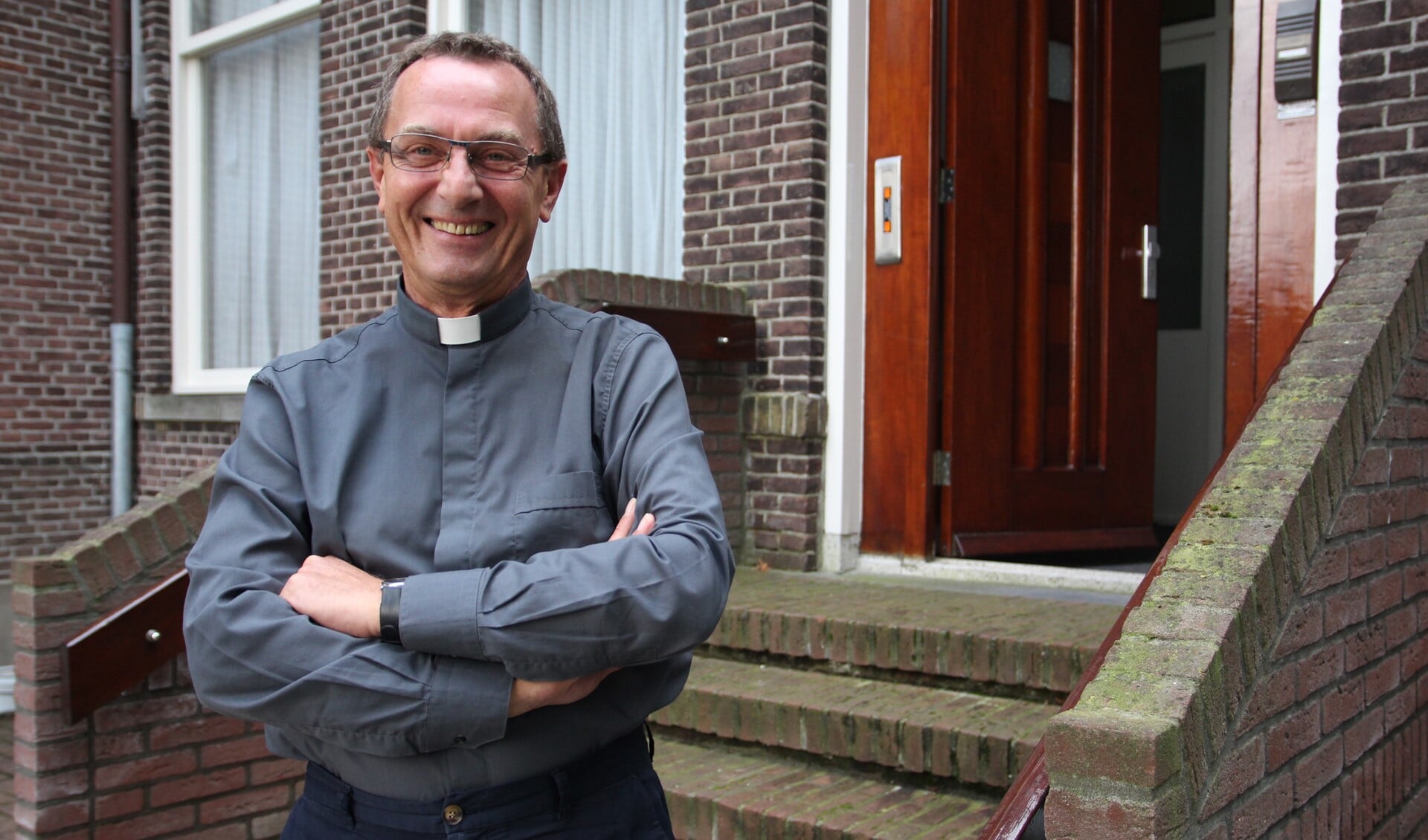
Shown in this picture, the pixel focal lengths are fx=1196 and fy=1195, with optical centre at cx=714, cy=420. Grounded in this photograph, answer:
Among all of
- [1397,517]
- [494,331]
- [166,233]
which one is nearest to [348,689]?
[494,331]

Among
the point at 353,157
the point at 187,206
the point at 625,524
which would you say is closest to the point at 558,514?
the point at 625,524

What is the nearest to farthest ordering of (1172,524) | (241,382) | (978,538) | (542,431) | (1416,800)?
(542,431)
(1416,800)
(978,538)
(1172,524)
(241,382)

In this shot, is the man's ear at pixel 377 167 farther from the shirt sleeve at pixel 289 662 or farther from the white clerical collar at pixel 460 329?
the shirt sleeve at pixel 289 662

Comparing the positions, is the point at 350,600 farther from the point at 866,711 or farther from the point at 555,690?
the point at 866,711

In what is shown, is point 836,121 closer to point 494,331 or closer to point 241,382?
point 494,331

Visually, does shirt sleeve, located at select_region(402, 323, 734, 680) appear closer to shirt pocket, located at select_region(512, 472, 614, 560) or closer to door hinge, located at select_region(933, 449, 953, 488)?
shirt pocket, located at select_region(512, 472, 614, 560)

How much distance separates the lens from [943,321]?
4.59 metres

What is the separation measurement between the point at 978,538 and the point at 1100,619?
1003 millimetres

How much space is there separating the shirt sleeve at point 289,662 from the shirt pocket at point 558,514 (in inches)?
7.1

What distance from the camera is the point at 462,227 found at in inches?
62.7

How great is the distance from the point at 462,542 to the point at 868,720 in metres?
1.99

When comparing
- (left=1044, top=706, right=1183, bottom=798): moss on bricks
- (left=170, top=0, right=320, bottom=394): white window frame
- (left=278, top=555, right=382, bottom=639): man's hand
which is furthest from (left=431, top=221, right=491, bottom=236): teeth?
(left=170, top=0, right=320, bottom=394): white window frame

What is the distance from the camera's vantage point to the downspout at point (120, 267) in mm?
8117

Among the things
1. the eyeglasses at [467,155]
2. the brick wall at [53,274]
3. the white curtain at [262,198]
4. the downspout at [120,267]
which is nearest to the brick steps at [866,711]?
the eyeglasses at [467,155]
